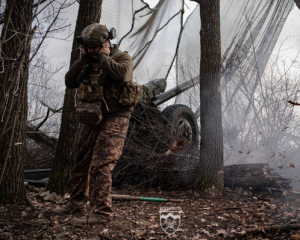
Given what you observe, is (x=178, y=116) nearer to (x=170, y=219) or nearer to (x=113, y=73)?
(x=170, y=219)

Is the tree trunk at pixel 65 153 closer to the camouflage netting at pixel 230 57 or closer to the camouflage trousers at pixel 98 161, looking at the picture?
the camouflage trousers at pixel 98 161

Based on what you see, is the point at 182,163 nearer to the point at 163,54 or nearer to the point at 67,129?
the point at 67,129

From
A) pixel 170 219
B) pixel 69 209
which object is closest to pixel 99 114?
pixel 69 209

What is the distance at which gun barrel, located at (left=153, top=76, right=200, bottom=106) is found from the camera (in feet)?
20.2

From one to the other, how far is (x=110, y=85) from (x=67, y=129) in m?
1.15

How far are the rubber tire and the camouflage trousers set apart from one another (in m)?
A: 2.07

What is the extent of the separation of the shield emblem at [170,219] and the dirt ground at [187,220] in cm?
2

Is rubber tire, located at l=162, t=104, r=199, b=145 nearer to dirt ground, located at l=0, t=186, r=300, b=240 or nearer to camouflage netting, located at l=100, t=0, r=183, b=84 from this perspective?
camouflage netting, located at l=100, t=0, r=183, b=84

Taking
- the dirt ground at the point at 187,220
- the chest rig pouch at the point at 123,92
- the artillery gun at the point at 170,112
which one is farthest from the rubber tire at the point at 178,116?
the chest rig pouch at the point at 123,92

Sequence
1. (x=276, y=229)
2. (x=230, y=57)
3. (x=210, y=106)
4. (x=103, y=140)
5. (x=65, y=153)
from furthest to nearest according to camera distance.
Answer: (x=230, y=57), (x=210, y=106), (x=65, y=153), (x=103, y=140), (x=276, y=229)

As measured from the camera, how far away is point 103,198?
126 inches

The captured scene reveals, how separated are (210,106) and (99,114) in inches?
84.7

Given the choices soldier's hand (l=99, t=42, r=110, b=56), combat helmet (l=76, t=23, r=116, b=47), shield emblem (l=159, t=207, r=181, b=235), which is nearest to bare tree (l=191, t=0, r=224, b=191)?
shield emblem (l=159, t=207, r=181, b=235)

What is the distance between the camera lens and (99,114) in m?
3.30
